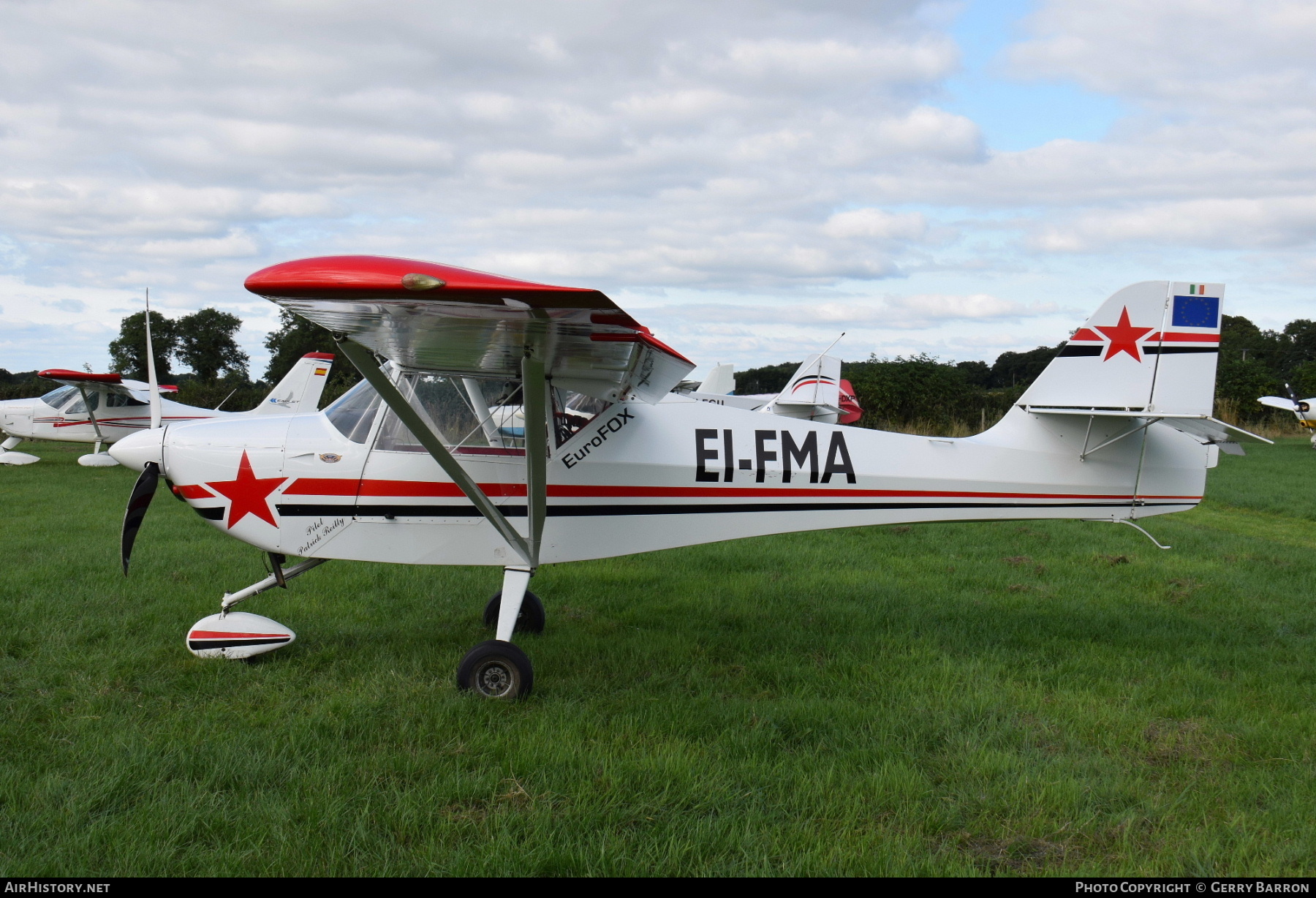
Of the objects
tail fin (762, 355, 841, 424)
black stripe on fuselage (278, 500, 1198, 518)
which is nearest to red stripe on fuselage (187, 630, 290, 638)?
black stripe on fuselage (278, 500, 1198, 518)

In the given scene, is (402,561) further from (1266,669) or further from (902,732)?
(1266,669)

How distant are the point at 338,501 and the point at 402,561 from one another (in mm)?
531

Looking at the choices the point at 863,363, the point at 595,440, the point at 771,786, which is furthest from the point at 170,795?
the point at 863,363

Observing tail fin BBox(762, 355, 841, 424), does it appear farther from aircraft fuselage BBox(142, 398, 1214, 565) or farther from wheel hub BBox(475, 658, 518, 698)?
wheel hub BBox(475, 658, 518, 698)

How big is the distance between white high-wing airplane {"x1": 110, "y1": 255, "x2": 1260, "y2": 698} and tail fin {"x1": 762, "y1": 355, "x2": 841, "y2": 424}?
1304 cm

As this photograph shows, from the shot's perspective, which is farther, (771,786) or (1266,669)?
(1266,669)

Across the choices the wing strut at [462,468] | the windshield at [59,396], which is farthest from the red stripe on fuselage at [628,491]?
the windshield at [59,396]

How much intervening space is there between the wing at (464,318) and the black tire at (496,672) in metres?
1.57

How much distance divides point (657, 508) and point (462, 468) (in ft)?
4.25

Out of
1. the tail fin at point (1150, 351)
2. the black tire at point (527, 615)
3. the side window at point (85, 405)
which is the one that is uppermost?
the tail fin at point (1150, 351)

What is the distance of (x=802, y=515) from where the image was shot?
532 cm

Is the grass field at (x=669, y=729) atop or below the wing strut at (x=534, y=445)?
below

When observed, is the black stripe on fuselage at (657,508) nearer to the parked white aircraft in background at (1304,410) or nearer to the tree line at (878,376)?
the tree line at (878,376)

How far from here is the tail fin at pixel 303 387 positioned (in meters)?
15.7
